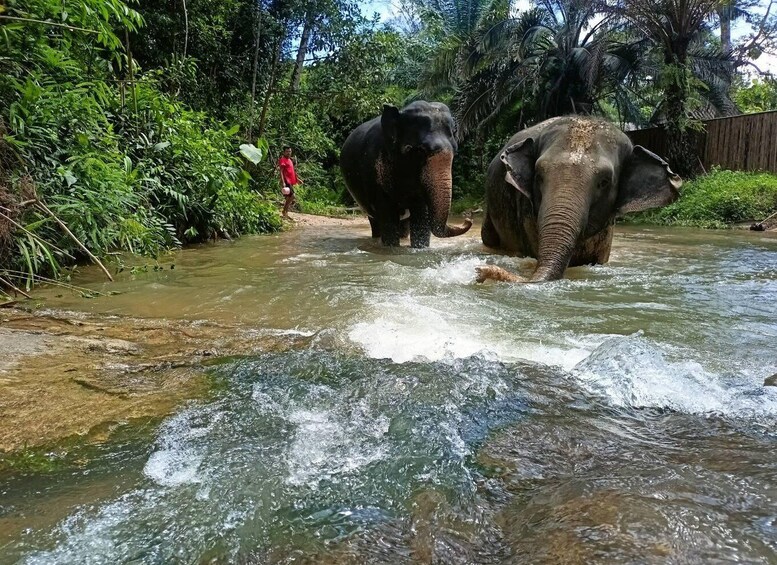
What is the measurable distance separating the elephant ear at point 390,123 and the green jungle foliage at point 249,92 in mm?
1664

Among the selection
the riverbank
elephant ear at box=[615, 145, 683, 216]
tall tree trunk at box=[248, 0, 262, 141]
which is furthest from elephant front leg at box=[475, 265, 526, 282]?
tall tree trunk at box=[248, 0, 262, 141]

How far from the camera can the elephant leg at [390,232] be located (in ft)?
29.0

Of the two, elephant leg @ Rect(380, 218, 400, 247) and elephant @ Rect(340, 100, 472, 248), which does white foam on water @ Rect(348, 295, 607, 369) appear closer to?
elephant @ Rect(340, 100, 472, 248)

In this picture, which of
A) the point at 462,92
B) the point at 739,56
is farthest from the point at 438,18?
the point at 739,56

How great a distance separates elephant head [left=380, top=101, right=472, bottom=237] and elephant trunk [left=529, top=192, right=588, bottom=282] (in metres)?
2.27

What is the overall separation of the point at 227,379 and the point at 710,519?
1.87m

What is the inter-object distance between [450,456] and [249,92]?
46.7ft

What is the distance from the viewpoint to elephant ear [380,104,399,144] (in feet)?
26.7

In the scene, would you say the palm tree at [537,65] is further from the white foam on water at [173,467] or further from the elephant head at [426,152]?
the white foam on water at [173,467]

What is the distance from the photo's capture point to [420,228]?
8547mm

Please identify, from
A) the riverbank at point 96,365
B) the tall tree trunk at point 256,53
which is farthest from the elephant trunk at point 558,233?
the tall tree trunk at point 256,53

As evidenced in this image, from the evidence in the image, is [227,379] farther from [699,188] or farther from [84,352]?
[699,188]

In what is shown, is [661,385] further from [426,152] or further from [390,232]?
[390,232]

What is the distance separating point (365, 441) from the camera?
208 cm
